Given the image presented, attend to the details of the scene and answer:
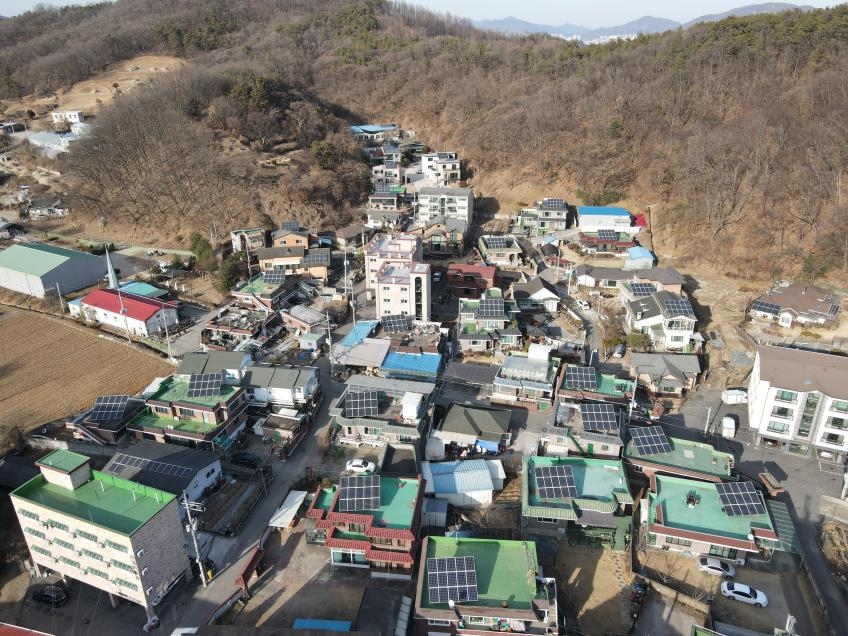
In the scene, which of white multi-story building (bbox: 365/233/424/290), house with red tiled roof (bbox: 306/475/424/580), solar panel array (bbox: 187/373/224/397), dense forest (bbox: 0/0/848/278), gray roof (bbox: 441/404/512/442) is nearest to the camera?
house with red tiled roof (bbox: 306/475/424/580)

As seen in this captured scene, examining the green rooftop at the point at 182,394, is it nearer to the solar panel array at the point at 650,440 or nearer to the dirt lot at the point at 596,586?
the dirt lot at the point at 596,586

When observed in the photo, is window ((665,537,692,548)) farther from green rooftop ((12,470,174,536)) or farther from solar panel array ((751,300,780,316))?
solar panel array ((751,300,780,316))

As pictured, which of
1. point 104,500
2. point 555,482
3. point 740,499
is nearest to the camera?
point 104,500

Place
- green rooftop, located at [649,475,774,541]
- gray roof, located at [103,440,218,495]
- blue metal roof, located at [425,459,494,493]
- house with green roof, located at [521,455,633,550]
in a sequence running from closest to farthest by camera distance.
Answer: green rooftop, located at [649,475,774,541] → house with green roof, located at [521,455,633,550] → gray roof, located at [103,440,218,495] → blue metal roof, located at [425,459,494,493]

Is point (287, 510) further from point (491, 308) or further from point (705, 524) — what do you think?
point (491, 308)

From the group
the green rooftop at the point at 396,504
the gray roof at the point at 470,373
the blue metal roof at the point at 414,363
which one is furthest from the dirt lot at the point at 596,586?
the blue metal roof at the point at 414,363

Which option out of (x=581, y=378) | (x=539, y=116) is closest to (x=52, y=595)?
(x=581, y=378)

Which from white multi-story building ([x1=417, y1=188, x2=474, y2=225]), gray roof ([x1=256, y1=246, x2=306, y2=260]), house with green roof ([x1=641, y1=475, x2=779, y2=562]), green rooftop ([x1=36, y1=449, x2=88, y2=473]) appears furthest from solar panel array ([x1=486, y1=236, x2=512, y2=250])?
green rooftop ([x1=36, y1=449, x2=88, y2=473])

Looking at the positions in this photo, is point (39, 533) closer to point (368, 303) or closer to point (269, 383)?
point (269, 383)
